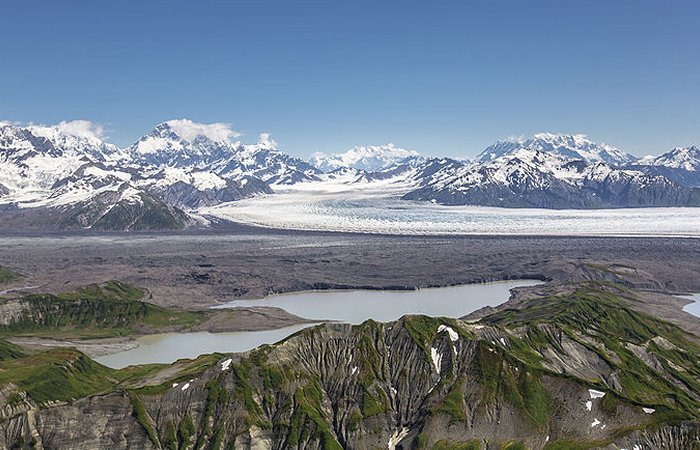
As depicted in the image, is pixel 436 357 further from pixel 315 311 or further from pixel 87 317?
pixel 87 317

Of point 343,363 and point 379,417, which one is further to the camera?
point 343,363

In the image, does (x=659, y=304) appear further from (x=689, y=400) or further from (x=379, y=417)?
(x=379, y=417)

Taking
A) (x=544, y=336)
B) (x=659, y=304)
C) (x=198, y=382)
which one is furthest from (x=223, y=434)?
(x=659, y=304)

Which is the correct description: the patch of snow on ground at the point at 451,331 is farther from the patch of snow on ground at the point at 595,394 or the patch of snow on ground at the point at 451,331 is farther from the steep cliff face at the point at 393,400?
the patch of snow on ground at the point at 595,394

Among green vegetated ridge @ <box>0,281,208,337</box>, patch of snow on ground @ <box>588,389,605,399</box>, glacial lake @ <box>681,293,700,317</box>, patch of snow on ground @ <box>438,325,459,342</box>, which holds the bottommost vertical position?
glacial lake @ <box>681,293,700,317</box>

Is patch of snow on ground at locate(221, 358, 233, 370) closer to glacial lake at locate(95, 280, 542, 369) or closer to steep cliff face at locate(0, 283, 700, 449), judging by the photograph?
steep cliff face at locate(0, 283, 700, 449)

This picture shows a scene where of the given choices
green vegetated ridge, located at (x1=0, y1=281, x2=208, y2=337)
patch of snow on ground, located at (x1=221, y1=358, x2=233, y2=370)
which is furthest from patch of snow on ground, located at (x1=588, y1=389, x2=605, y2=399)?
green vegetated ridge, located at (x1=0, y1=281, x2=208, y2=337)

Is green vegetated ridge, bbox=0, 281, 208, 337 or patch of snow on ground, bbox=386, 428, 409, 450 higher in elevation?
green vegetated ridge, bbox=0, 281, 208, 337
